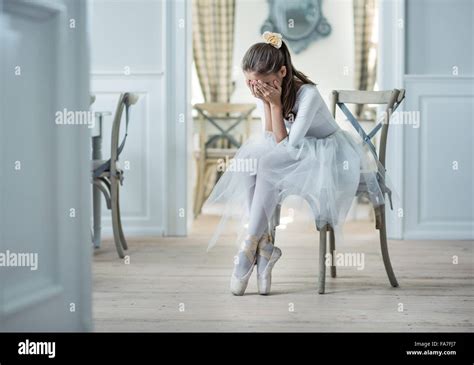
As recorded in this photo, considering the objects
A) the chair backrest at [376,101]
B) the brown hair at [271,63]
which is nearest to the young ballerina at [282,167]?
the brown hair at [271,63]

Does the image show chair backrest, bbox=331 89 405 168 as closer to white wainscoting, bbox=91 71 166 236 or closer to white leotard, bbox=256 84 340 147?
white leotard, bbox=256 84 340 147

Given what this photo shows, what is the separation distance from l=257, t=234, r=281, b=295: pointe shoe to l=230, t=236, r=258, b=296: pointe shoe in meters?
0.03

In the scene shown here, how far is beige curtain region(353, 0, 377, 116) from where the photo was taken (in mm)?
6980

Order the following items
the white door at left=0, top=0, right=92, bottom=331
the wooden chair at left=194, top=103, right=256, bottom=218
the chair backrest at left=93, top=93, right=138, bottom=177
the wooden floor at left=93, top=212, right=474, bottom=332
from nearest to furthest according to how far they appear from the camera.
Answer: the white door at left=0, top=0, right=92, bottom=331 < the wooden floor at left=93, top=212, right=474, bottom=332 < the chair backrest at left=93, top=93, right=138, bottom=177 < the wooden chair at left=194, top=103, right=256, bottom=218

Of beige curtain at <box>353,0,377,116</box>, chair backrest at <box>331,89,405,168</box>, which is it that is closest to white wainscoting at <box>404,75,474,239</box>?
chair backrest at <box>331,89,405,168</box>

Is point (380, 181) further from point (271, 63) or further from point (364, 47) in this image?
point (364, 47)

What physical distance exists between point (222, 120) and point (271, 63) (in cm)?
356

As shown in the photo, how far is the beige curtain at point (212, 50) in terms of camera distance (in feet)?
23.0

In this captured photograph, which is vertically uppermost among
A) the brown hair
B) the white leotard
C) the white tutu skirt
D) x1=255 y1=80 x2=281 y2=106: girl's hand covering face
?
the brown hair

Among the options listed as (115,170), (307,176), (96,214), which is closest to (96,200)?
(96,214)

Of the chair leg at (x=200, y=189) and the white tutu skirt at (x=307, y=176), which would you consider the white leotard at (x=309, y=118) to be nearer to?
the white tutu skirt at (x=307, y=176)

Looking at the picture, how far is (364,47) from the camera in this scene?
277 inches

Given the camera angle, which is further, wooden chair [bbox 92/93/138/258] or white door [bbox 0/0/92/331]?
wooden chair [bbox 92/93/138/258]
